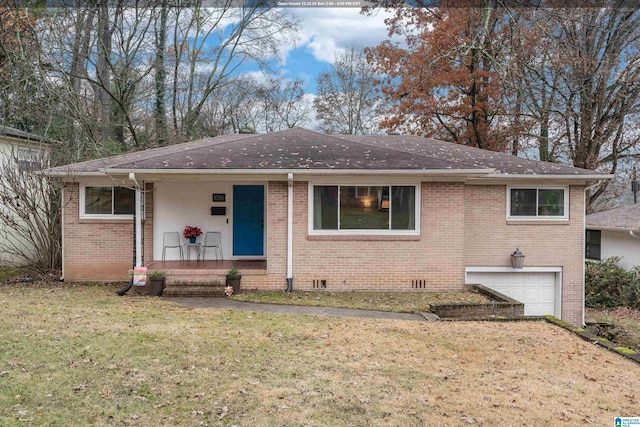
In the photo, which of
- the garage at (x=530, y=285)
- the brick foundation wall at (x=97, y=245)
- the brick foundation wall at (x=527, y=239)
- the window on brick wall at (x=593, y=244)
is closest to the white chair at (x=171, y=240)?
the brick foundation wall at (x=97, y=245)

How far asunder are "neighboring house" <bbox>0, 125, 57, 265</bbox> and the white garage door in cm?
1285

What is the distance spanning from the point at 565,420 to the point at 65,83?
681 cm

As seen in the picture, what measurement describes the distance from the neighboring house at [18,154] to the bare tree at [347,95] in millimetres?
18259

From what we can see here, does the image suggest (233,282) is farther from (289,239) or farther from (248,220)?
(248,220)

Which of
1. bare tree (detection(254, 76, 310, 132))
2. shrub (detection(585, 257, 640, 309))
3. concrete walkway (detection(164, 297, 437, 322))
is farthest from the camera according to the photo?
bare tree (detection(254, 76, 310, 132))

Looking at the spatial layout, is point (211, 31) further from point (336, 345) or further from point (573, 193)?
point (336, 345)

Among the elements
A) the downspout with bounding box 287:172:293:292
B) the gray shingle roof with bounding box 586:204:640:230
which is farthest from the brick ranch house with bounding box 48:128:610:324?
the gray shingle roof with bounding box 586:204:640:230

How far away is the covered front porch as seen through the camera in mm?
9469

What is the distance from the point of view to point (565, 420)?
3969 mm

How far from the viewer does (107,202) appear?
1112 centimetres

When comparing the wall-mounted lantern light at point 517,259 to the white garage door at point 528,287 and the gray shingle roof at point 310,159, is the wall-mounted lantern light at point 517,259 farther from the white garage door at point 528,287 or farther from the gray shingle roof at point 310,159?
the gray shingle roof at point 310,159

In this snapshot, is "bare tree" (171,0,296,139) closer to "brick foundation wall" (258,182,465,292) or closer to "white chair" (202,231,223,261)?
"white chair" (202,231,223,261)

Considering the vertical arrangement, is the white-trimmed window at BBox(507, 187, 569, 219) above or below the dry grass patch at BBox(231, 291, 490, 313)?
above

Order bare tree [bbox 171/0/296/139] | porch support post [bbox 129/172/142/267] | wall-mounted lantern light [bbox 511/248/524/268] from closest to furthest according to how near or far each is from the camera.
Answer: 1. porch support post [bbox 129/172/142/267]
2. wall-mounted lantern light [bbox 511/248/524/268]
3. bare tree [bbox 171/0/296/139]
